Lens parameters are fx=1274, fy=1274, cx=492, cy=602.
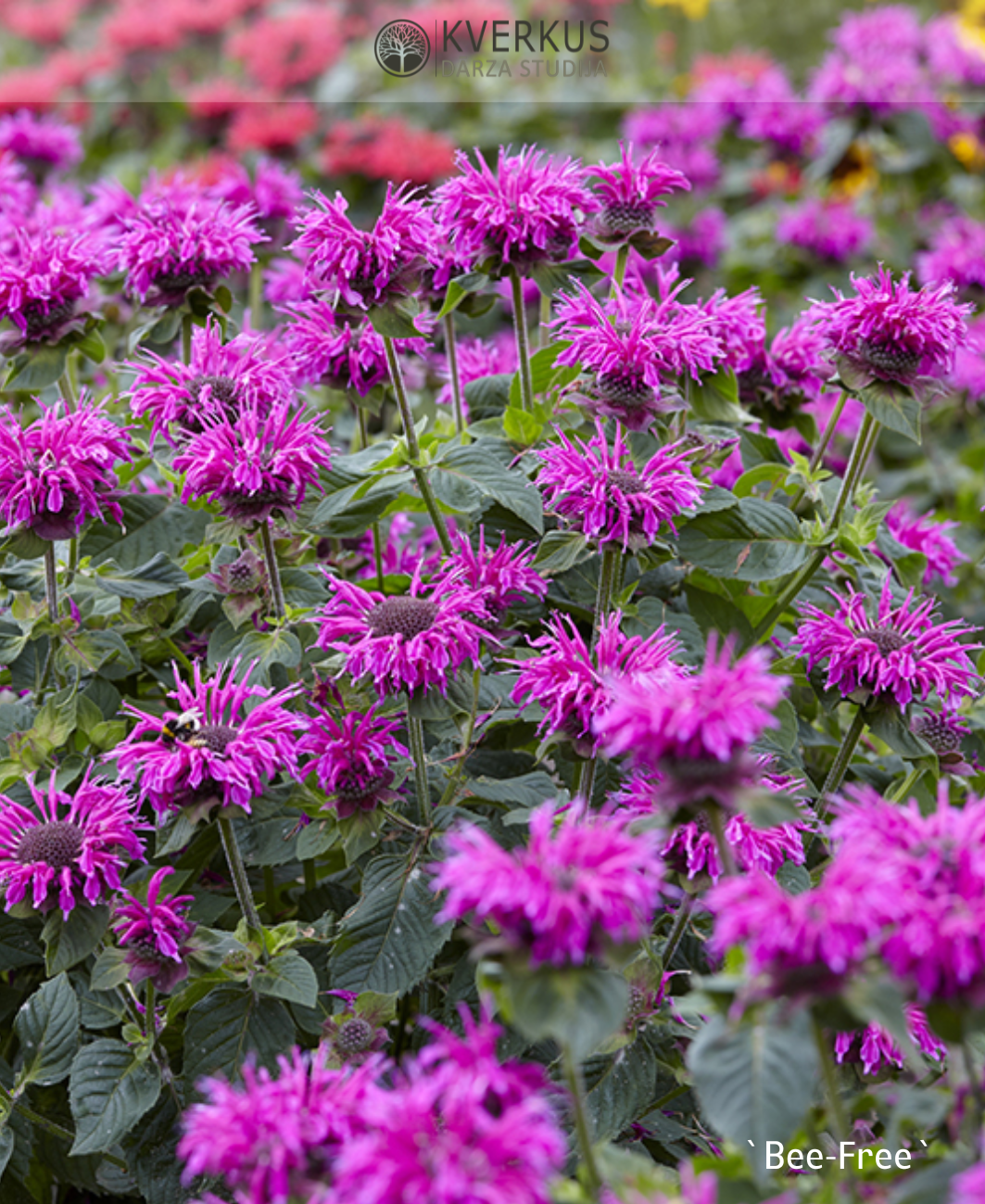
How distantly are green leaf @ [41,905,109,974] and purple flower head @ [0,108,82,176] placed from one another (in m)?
2.69

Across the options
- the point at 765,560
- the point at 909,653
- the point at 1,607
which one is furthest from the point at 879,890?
the point at 1,607

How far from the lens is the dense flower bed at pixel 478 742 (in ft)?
3.35

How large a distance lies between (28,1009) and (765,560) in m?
1.14

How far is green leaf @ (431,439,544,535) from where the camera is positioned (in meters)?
1.66

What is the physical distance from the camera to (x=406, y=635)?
151 centimetres

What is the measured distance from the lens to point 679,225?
4.34 meters

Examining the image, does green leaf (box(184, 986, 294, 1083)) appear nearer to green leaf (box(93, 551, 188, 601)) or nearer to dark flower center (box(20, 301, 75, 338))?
green leaf (box(93, 551, 188, 601))

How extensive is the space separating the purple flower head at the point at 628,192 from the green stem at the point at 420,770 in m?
0.83

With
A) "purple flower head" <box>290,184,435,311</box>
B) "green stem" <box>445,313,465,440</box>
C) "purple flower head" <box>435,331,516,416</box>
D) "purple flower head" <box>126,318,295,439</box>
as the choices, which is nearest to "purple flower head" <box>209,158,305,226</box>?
"purple flower head" <box>435,331,516,416</box>

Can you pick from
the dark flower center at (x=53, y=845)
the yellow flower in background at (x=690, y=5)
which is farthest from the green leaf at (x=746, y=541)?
the yellow flower in background at (x=690, y=5)

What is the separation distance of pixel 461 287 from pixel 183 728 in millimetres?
739

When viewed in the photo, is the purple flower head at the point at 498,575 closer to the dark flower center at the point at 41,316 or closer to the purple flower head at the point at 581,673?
the purple flower head at the point at 581,673

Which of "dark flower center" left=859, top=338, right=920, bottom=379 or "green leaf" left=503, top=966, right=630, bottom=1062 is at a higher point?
"dark flower center" left=859, top=338, right=920, bottom=379

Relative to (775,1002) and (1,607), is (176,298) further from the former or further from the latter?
(775,1002)
